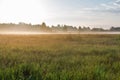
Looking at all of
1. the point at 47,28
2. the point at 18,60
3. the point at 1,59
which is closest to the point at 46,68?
the point at 18,60

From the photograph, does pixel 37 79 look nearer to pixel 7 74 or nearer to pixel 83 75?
pixel 7 74

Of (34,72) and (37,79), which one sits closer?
(37,79)

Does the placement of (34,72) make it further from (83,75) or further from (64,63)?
(64,63)

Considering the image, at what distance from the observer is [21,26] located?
197m

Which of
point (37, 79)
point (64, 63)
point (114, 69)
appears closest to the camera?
point (37, 79)

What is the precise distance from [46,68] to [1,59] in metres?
3.75

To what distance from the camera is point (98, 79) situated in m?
8.58

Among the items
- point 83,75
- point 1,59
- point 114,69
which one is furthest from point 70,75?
point 1,59

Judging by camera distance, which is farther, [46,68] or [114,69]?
[114,69]

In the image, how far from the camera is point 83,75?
8.88 meters

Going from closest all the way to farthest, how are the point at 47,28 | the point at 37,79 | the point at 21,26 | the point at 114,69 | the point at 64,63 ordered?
the point at 37,79, the point at 114,69, the point at 64,63, the point at 47,28, the point at 21,26

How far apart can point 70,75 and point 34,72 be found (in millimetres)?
1438

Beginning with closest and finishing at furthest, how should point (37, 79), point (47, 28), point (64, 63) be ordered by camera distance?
point (37, 79) < point (64, 63) < point (47, 28)

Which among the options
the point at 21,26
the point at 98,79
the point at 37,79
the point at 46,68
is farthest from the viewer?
the point at 21,26
